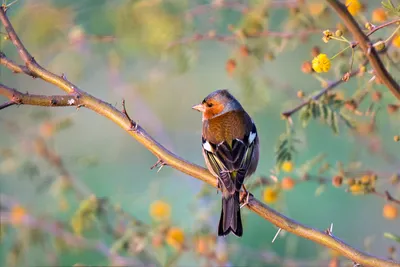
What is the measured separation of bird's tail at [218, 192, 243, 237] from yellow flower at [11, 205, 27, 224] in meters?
1.97

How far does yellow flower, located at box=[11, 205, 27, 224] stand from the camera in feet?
15.9

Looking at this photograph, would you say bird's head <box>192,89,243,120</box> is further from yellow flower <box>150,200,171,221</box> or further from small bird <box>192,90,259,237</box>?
yellow flower <box>150,200,171,221</box>

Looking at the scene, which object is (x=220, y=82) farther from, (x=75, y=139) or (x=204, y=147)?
(x=204, y=147)

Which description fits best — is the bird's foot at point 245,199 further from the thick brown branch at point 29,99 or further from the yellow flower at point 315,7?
the yellow flower at point 315,7

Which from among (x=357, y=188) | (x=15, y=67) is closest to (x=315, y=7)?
(x=357, y=188)

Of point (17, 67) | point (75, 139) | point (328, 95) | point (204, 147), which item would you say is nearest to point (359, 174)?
point (328, 95)

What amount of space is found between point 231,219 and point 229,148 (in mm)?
763

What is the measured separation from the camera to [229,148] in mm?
4031

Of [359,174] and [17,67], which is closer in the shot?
[17,67]

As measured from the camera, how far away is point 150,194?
180 inches

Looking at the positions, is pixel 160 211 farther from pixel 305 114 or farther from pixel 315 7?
pixel 315 7

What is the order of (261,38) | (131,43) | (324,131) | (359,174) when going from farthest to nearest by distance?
(324,131) → (131,43) → (261,38) → (359,174)

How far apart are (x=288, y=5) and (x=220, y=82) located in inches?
217

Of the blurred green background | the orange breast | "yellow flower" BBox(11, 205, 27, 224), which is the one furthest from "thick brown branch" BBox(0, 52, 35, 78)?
"yellow flower" BBox(11, 205, 27, 224)
